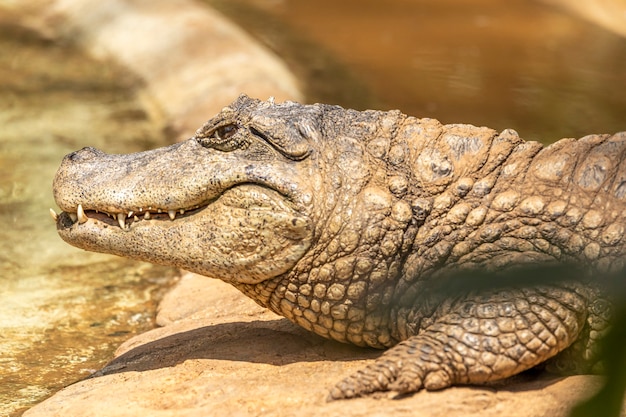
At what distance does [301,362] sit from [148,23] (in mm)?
7747

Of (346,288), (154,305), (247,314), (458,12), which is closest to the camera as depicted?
(346,288)

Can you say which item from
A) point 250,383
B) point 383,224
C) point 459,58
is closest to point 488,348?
point 383,224

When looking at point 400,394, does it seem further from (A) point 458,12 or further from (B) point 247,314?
(A) point 458,12

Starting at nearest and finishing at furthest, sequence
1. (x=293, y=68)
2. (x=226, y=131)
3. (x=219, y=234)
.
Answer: (x=219, y=234) < (x=226, y=131) < (x=293, y=68)

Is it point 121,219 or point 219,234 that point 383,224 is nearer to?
point 219,234

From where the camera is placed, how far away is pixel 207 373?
3.92 metres

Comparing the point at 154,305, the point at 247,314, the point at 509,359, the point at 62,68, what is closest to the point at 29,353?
the point at 154,305

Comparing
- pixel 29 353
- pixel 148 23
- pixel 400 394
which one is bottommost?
pixel 400 394

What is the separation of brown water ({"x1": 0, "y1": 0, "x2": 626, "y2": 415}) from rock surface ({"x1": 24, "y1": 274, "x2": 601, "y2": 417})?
68 cm

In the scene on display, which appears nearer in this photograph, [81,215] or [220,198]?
[220,198]

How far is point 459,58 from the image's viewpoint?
10695mm

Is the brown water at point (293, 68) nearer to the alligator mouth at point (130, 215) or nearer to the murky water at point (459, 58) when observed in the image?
the murky water at point (459, 58)

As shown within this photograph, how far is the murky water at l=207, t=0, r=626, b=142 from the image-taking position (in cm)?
893

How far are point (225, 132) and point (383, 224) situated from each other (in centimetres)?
88
